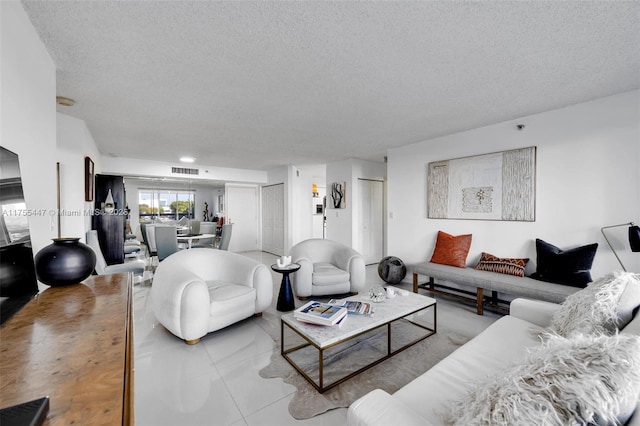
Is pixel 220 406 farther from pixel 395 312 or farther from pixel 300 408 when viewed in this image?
pixel 395 312

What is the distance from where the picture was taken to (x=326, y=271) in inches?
146

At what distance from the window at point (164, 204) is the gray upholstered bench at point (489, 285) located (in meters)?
6.68

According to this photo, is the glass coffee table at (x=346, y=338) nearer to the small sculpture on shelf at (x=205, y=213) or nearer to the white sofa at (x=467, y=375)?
the white sofa at (x=467, y=375)

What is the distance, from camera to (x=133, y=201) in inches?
283

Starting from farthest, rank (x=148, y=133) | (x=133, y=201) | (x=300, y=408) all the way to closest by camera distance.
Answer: (x=133, y=201) < (x=148, y=133) < (x=300, y=408)

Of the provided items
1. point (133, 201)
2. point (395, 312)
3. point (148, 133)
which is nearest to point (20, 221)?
point (395, 312)

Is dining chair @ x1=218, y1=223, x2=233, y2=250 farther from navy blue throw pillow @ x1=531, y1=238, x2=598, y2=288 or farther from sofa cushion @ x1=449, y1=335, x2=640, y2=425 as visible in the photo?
sofa cushion @ x1=449, y1=335, x2=640, y2=425

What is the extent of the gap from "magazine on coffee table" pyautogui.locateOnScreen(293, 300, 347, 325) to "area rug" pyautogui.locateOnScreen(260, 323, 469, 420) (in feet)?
1.36

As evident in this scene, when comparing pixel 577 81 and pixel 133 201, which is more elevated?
pixel 577 81

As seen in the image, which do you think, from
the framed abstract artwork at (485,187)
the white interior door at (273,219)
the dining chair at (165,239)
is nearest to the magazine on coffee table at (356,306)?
the framed abstract artwork at (485,187)

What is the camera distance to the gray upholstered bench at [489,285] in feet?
8.72

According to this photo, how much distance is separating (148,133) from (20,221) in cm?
319

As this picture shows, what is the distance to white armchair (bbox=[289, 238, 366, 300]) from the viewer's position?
140 inches

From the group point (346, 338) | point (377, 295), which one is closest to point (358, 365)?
point (346, 338)
